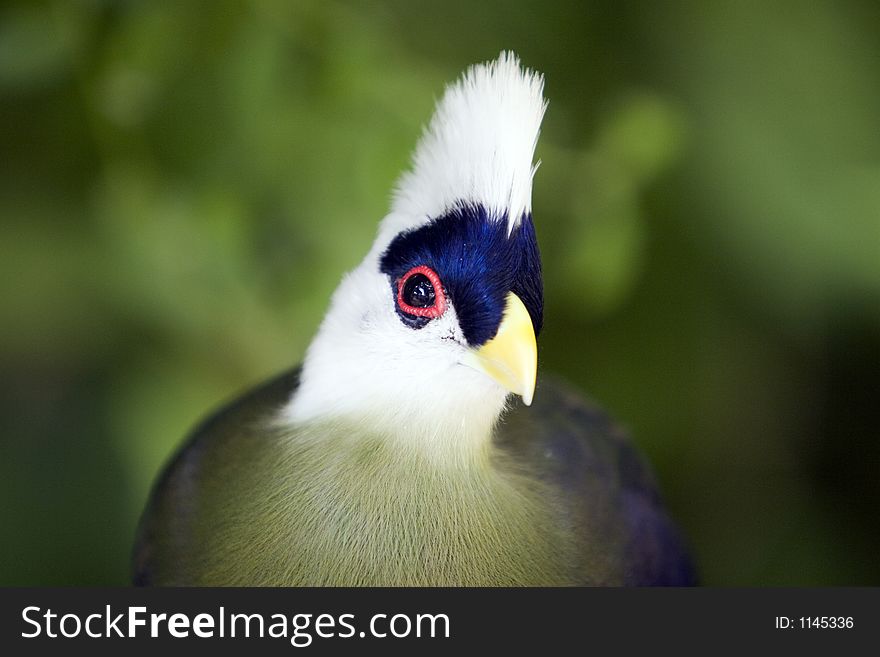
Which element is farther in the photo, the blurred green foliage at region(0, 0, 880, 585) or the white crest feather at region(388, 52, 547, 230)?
the blurred green foliage at region(0, 0, 880, 585)

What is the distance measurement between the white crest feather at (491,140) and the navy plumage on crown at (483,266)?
17 mm

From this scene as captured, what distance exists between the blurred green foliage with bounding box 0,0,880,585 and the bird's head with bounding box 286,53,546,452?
1.62 ft

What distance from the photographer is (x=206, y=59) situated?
1758 millimetres

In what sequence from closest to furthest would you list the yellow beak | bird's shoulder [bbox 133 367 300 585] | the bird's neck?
the yellow beak → the bird's neck → bird's shoulder [bbox 133 367 300 585]

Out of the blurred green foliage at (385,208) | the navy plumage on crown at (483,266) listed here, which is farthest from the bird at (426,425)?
the blurred green foliage at (385,208)

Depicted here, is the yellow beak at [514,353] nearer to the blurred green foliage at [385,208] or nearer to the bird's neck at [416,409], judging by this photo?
the bird's neck at [416,409]

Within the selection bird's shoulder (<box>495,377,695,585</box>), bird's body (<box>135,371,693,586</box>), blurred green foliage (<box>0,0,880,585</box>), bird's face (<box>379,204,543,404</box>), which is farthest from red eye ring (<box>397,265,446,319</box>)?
blurred green foliage (<box>0,0,880,585</box>)

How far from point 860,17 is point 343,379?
55.1 inches

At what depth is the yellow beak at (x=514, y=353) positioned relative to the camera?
1.08m

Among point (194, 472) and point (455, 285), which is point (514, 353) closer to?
point (455, 285)

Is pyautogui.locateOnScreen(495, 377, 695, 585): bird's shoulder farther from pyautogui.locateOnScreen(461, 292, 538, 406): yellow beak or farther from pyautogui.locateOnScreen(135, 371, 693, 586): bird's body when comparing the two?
pyautogui.locateOnScreen(461, 292, 538, 406): yellow beak

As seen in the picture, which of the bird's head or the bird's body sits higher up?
the bird's head

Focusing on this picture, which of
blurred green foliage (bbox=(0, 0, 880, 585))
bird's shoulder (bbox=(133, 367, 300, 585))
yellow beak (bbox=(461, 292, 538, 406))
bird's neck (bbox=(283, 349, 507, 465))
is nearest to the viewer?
yellow beak (bbox=(461, 292, 538, 406))

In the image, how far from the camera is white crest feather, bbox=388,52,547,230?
1.12 m
